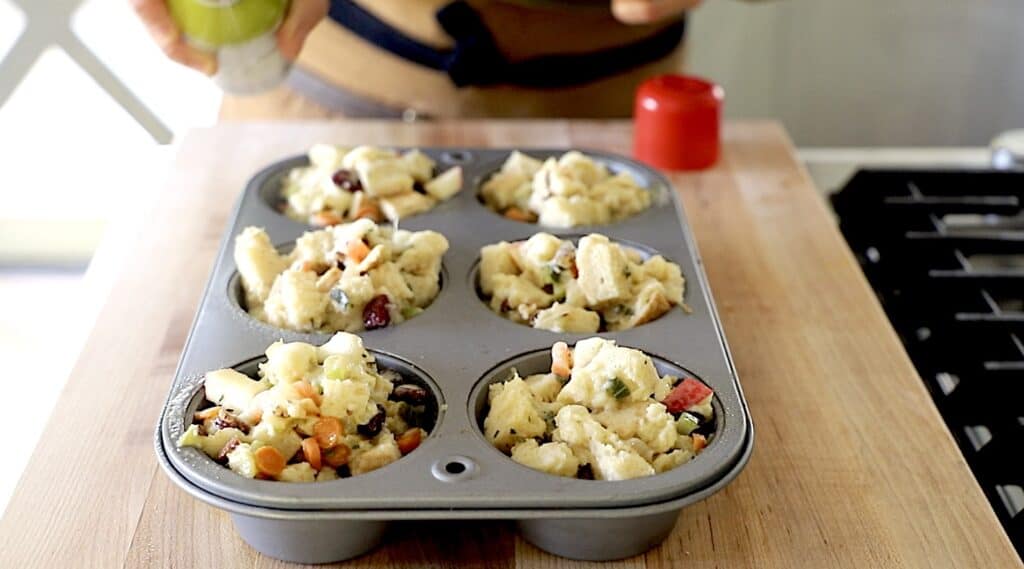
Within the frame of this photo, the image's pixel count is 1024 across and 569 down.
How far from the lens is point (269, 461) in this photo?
960mm

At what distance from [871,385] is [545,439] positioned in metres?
0.43

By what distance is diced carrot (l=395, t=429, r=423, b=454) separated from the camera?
103 cm

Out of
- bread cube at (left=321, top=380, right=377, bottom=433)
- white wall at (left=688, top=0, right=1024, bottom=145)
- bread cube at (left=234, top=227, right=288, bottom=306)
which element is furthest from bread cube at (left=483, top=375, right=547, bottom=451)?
white wall at (left=688, top=0, right=1024, bottom=145)

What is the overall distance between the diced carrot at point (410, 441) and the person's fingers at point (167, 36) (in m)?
0.63

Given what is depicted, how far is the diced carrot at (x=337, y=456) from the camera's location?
1.00m

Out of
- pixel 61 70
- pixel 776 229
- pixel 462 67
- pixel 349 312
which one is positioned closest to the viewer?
pixel 349 312

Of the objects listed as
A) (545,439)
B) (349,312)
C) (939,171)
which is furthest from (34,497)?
(939,171)

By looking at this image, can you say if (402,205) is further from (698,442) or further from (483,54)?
(698,442)

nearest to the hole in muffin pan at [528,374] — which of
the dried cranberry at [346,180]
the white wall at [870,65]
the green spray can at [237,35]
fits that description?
the dried cranberry at [346,180]

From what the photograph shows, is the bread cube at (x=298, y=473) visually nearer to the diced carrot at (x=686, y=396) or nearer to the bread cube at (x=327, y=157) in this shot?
the diced carrot at (x=686, y=396)

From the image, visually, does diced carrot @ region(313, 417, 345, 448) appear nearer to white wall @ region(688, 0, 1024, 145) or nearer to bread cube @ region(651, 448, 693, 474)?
bread cube @ region(651, 448, 693, 474)

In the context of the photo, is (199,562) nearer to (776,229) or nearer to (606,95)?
(776,229)

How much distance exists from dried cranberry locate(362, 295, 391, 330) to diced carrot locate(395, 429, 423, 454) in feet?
0.55

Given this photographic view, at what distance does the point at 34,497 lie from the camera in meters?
1.08
